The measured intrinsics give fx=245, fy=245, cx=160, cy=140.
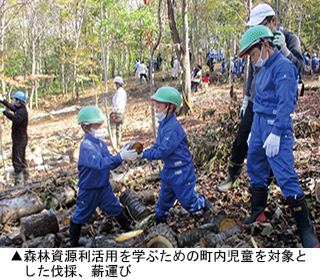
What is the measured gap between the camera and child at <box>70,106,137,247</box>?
2818mm

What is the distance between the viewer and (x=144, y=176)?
15.8 ft

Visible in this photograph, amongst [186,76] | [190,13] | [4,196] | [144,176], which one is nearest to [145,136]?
[186,76]

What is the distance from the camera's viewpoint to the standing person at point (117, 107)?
7273 millimetres

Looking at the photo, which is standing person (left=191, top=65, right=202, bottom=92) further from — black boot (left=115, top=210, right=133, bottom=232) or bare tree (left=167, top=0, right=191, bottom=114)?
black boot (left=115, top=210, right=133, bottom=232)

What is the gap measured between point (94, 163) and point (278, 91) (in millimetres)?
2090

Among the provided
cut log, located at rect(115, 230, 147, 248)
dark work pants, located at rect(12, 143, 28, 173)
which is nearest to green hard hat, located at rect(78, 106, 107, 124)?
cut log, located at rect(115, 230, 147, 248)

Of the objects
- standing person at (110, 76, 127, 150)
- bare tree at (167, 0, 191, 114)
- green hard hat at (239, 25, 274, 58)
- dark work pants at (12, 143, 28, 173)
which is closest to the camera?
green hard hat at (239, 25, 274, 58)

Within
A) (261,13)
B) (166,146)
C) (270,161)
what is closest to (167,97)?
(166,146)

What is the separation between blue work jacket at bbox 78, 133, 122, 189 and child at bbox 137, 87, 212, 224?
0.37 meters

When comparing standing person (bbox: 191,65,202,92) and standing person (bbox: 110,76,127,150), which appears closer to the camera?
standing person (bbox: 110,76,127,150)

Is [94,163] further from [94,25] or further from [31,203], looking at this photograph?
[94,25]

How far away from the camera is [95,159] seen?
2818 millimetres

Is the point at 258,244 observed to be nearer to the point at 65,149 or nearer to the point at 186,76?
the point at 186,76

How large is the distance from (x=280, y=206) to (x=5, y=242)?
369 cm
